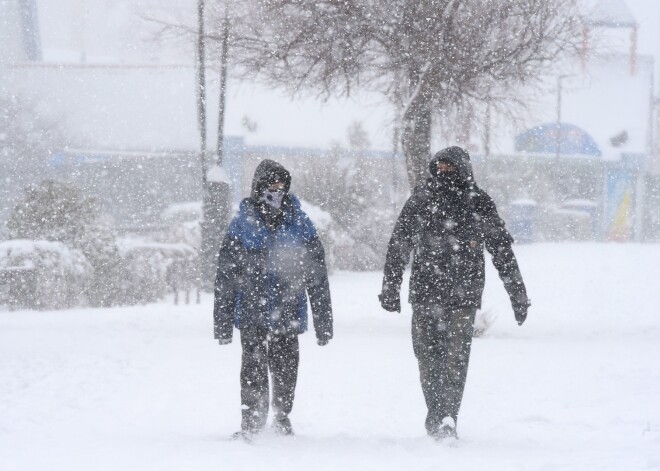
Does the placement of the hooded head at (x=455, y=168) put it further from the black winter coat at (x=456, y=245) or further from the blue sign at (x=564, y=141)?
the blue sign at (x=564, y=141)

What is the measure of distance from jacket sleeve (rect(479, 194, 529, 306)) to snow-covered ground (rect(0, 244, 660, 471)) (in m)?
0.85

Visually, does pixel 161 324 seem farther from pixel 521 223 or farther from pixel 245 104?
pixel 245 104

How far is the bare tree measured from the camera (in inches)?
347

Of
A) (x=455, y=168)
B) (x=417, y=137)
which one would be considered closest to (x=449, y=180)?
(x=455, y=168)

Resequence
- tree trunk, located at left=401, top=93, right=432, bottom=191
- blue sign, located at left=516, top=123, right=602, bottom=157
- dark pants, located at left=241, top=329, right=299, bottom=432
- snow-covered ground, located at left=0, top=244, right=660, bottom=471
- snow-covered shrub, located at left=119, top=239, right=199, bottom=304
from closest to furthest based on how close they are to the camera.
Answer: snow-covered ground, located at left=0, top=244, right=660, bottom=471, dark pants, located at left=241, top=329, right=299, bottom=432, tree trunk, located at left=401, top=93, right=432, bottom=191, snow-covered shrub, located at left=119, top=239, right=199, bottom=304, blue sign, located at left=516, top=123, right=602, bottom=157

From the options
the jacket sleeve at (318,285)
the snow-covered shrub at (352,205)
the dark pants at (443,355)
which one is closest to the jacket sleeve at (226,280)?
the jacket sleeve at (318,285)

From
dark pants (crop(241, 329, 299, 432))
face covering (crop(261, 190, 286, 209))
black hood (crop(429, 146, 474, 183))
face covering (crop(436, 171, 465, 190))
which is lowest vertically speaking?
dark pants (crop(241, 329, 299, 432))

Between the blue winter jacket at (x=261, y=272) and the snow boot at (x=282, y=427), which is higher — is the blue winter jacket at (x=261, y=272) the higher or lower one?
the higher one

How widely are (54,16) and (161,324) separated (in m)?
41.6

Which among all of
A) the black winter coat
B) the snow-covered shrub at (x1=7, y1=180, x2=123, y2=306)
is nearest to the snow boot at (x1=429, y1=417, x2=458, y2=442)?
the black winter coat

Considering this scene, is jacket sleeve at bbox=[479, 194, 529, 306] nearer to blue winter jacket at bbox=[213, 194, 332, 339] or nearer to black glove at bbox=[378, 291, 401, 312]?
black glove at bbox=[378, 291, 401, 312]

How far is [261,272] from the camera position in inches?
179

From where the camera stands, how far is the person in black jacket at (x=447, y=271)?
447 cm

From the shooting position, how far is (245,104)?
102 ft
